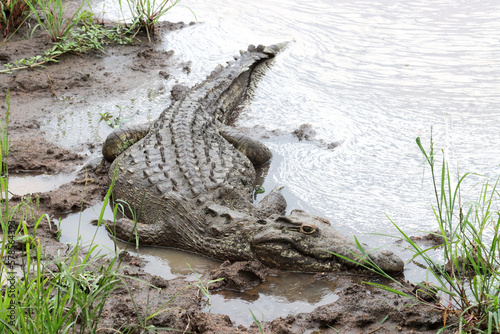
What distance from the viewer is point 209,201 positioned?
14.6ft

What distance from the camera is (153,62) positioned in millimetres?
7820

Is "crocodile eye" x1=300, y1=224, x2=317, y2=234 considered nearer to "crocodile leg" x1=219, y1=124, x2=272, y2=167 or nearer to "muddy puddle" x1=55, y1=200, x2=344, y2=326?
"muddy puddle" x1=55, y1=200, x2=344, y2=326

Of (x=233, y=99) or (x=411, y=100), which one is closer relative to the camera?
(x=411, y=100)

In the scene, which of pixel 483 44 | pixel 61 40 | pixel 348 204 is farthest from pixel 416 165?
pixel 61 40

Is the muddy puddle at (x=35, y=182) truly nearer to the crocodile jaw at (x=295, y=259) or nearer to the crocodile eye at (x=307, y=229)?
the crocodile jaw at (x=295, y=259)

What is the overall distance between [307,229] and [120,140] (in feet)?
8.52

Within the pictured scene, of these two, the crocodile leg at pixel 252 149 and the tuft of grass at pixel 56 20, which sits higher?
the tuft of grass at pixel 56 20

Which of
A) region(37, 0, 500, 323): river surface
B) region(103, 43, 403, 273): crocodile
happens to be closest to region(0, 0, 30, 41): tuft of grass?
region(37, 0, 500, 323): river surface

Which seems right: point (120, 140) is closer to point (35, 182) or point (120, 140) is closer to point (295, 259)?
point (35, 182)

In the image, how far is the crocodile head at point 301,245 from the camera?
3.88 m

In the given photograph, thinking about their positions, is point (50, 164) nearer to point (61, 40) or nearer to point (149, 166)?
point (149, 166)

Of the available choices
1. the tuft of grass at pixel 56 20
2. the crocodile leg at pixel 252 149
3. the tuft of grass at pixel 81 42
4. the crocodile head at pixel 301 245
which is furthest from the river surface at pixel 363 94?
the tuft of grass at pixel 56 20

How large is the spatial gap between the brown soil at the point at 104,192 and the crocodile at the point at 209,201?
0.19m

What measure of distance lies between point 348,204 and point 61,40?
17.4 ft
